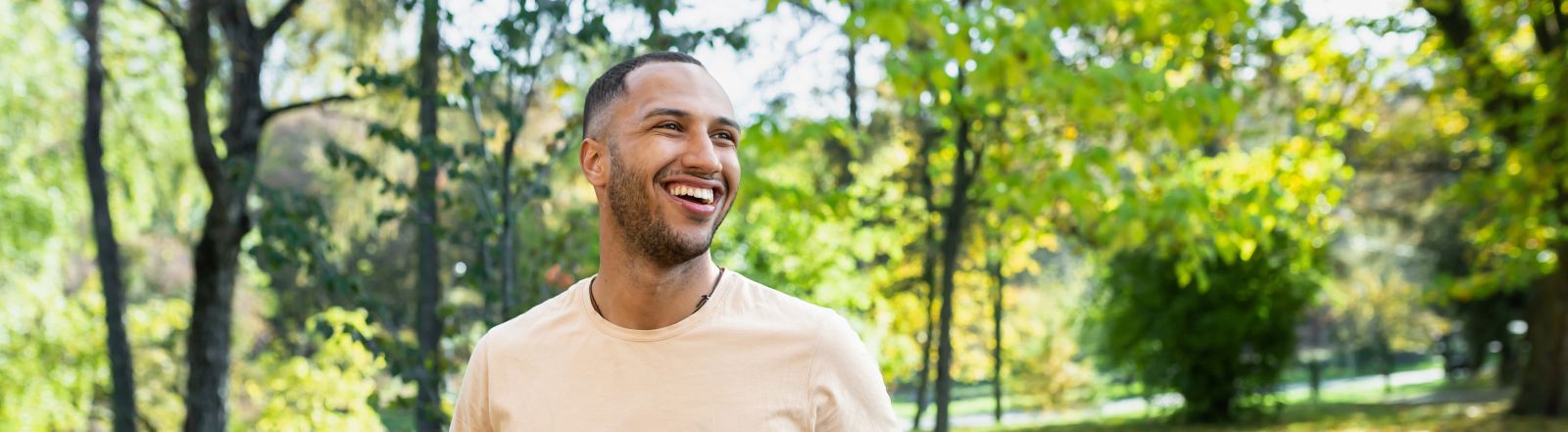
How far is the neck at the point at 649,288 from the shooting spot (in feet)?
5.30

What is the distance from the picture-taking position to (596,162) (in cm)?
165

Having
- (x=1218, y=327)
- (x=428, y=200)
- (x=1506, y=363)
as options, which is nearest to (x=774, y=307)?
(x=428, y=200)

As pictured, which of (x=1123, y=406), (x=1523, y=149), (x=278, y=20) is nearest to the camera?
(x=278, y=20)

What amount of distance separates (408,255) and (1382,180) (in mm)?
17373

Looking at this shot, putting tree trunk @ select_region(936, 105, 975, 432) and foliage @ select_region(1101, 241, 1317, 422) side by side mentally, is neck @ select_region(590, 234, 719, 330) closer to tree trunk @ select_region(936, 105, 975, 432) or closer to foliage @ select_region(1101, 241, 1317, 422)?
tree trunk @ select_region(936, 105, 975, 432)

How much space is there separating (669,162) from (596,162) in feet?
0.45

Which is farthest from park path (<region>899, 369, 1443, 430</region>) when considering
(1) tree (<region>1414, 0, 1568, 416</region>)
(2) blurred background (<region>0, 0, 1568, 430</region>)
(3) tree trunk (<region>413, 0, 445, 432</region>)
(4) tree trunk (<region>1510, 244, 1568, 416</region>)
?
(3) tree trunk (<region>413, 0, 445, 432</region>)

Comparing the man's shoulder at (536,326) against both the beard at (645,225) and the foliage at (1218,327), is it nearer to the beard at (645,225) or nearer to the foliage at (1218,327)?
the beard at (645,225)

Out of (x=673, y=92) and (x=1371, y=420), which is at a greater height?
(x=673, y=92)

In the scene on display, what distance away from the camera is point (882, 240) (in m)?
12.2

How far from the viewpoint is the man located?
1.57m

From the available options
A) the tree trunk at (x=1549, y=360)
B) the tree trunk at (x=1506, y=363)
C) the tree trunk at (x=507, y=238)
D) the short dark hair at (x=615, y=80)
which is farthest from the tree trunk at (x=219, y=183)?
the tree trunk at (x=1506, y=363)

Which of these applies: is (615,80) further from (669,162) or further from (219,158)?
(219,158)

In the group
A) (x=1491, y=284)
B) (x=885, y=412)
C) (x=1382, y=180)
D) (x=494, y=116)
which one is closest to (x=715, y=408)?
(x=885, y=412)
